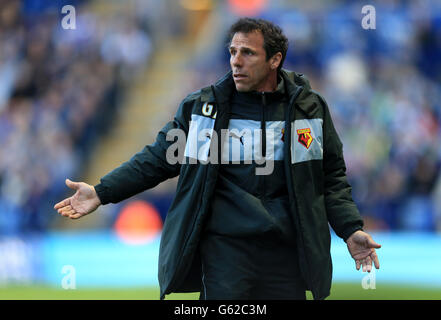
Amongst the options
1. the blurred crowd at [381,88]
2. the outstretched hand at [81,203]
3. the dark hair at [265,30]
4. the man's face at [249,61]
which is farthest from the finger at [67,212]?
the blurred crowd at [381,88]

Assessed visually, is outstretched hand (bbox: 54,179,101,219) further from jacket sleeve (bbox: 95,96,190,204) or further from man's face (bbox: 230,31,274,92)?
man's face (bbox: 230,31,274,92)

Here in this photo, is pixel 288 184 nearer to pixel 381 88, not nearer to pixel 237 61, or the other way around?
pixel 237 61

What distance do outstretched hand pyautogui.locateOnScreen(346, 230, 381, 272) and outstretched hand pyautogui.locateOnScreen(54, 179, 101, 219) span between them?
1.38 metres

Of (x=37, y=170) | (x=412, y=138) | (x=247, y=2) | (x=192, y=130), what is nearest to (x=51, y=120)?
(x=37, y=170)

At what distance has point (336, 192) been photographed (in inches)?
159

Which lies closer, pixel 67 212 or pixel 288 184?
pixel 288 184

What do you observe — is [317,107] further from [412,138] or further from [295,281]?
[412,138]

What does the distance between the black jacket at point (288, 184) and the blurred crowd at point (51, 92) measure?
22.1 feet

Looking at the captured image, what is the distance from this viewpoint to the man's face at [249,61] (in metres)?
3.96

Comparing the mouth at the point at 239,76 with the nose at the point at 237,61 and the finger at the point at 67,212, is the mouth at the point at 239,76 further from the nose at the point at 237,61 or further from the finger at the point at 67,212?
the finger at the point at 67,212

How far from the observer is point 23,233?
10.2 meters

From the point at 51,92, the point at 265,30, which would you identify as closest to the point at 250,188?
the point at 265,30

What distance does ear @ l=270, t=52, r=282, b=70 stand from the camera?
4.08 metres

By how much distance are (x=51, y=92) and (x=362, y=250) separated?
30.3ft
